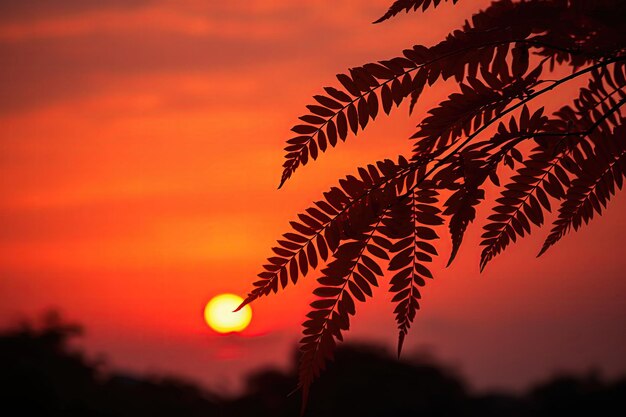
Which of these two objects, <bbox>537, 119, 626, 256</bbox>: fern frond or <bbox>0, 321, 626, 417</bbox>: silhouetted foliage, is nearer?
<bbox>537, 119, 626, 256</bbox>: fern frond

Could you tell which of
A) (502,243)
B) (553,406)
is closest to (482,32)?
(502,243)

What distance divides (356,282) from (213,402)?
14.2 meters

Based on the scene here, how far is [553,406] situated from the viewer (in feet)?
55.4

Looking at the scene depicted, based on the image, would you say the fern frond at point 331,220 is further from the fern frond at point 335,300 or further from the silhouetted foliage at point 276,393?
the silhouetted foliage at point 276,393

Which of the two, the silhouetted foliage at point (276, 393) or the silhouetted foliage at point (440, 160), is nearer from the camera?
the silhouetted foliage at point (440, 160)

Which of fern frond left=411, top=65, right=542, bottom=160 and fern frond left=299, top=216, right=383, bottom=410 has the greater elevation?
fern frond left=411, top=65, right=542, bottom=160

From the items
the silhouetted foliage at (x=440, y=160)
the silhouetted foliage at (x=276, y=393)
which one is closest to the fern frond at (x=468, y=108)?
the silhouetted foliage at (x=440, y=160)

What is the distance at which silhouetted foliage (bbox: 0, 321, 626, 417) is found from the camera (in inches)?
447

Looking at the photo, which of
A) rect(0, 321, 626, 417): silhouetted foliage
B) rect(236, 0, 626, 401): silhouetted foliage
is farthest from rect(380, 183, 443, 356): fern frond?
rect(0, 321, 626, 417): silhouetted foliage

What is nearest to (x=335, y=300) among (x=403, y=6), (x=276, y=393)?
(x=403, y=6)

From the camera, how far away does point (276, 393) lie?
58.7ft

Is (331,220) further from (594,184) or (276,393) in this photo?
(276,393)

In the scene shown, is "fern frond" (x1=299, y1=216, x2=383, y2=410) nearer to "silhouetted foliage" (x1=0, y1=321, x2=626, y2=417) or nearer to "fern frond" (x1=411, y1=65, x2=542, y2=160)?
"fern frond" (x1=411, y1=65, x2=542, y2=160)

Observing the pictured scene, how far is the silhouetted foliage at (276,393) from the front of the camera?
1135 cm
